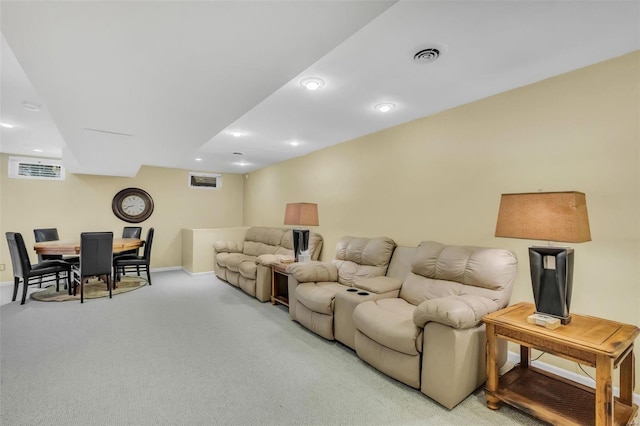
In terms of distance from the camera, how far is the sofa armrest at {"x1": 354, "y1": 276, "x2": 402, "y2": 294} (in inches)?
113

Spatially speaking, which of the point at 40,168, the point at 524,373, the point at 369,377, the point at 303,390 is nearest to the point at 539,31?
the point at 524,373

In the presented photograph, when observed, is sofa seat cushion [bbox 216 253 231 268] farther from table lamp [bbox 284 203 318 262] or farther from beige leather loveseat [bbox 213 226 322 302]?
table lamp [bbox 284 203 318 262]

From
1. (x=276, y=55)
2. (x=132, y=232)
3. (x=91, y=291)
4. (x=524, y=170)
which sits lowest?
(x=91, y=291)

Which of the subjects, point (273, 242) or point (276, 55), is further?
point (273, 242)

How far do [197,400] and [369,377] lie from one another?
1.28m

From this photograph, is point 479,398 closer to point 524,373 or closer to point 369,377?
point 524,373

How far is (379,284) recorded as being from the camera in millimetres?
2936

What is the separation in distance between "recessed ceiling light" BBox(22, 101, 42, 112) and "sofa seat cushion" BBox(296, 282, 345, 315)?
3.46 meters

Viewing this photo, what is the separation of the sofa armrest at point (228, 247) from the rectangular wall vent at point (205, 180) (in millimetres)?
1914

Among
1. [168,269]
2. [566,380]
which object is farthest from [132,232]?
[566,380]

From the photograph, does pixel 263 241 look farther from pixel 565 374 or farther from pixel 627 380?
pixel 627 380

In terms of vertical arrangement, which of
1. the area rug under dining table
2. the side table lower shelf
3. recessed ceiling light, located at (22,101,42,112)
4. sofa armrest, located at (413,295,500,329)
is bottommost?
the area rug under dining table

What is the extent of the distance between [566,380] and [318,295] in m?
2.04

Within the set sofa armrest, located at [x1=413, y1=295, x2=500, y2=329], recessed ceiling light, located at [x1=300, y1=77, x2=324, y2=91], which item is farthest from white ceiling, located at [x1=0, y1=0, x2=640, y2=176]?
sofa armrest, located at [x1=413, y1=295, x2=500, y2=329]
